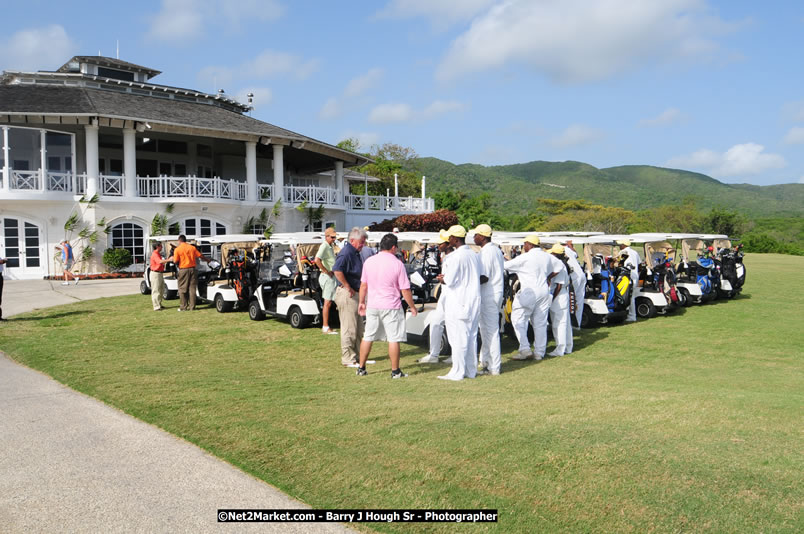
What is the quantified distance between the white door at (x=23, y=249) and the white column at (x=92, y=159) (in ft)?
7.78

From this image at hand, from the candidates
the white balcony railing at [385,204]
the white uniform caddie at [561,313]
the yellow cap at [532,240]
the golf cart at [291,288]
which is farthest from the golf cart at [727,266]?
the white balcony railing at [385,204]

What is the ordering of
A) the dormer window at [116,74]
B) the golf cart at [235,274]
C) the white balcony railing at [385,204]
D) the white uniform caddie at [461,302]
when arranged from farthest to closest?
the white balcony railing at [385,204] → the dormer window at [116,74] → the golf cart at [235,274] → the white uniform caddie at [461,302]

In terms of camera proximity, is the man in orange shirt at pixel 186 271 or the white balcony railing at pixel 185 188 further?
the white balcony railing at pixel 185 188

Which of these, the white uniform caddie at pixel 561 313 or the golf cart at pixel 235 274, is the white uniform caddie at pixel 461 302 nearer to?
the white uniform caddie at pixel 561 313

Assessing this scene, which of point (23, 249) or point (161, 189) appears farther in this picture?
point (161, 189)

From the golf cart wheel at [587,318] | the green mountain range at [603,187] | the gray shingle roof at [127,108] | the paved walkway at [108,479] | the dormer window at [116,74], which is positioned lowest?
the paved walkway at [108,479]

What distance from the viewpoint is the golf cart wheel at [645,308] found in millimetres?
13633

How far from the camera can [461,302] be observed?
7.75m

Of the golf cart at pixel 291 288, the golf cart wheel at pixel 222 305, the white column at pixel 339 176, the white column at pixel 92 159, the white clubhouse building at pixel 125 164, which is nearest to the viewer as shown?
the golf cart at pixel 291 288

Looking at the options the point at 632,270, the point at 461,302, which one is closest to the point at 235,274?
the point at 461,302

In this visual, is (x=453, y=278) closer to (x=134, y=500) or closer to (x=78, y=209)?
(x=134, y=500)

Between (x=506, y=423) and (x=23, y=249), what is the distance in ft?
77.9

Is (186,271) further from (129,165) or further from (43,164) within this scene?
(129,165)

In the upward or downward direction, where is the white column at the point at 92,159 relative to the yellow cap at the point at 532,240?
upward
